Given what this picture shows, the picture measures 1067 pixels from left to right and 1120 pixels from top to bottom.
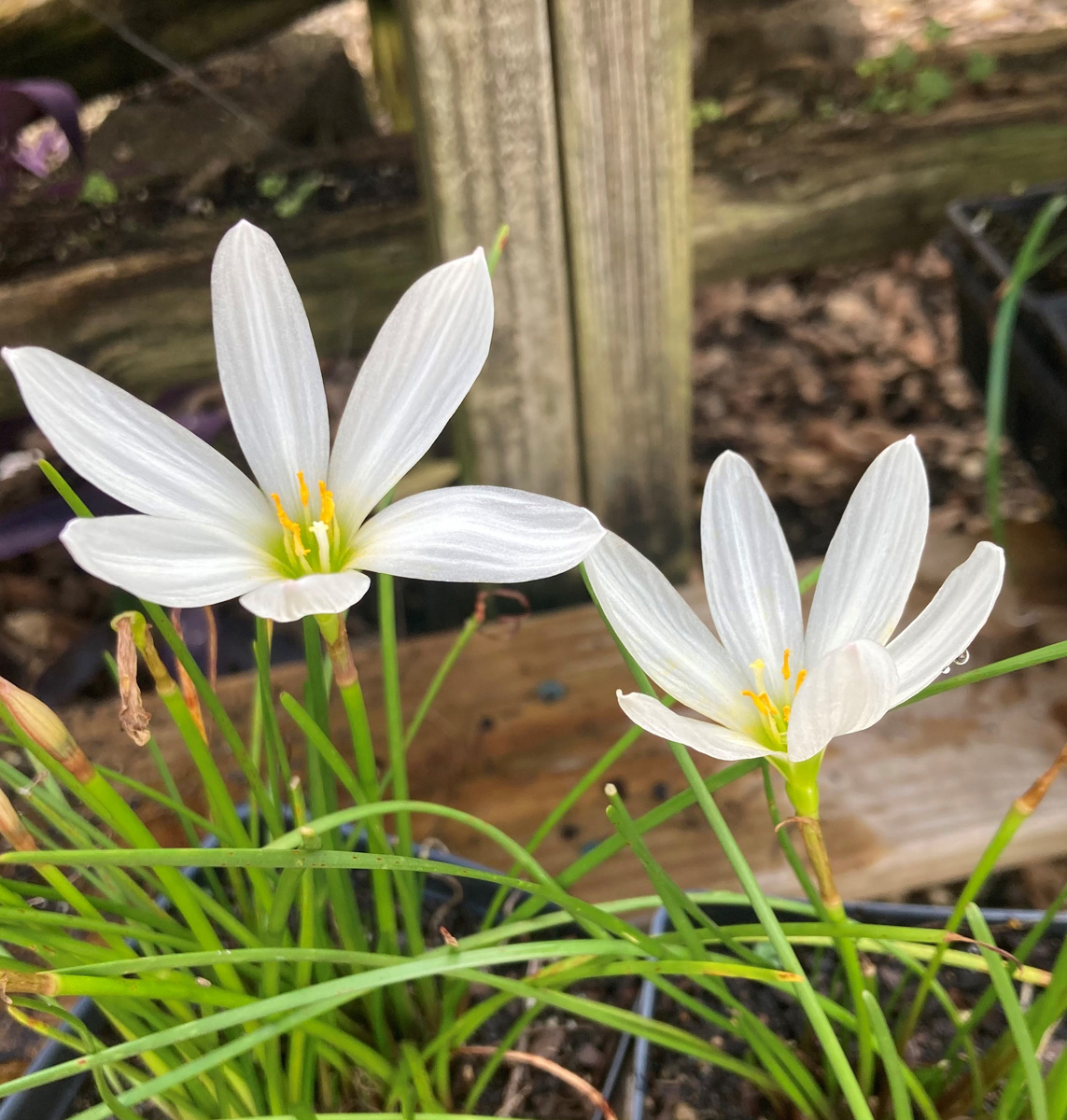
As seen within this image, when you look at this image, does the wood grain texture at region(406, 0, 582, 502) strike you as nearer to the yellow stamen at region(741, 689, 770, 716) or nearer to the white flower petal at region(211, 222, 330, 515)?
the white flower petal at region(211, 222, 330, 515)

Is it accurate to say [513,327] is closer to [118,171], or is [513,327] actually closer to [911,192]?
[118,171]

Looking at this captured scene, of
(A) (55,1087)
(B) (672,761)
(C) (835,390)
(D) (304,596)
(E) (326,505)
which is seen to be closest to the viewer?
(D) (304,596)

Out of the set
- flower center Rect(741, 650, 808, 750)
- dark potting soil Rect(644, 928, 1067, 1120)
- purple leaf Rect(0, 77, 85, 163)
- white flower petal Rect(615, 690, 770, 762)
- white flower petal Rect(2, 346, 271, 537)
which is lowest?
dark potting soil Rect(644, 928, 1067, 1120)

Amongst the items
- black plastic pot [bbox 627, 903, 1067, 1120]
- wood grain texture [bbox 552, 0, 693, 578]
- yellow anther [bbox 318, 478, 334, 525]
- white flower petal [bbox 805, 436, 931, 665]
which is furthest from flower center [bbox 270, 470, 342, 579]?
wood grain texture [bbox 552, 0, 693, 578]

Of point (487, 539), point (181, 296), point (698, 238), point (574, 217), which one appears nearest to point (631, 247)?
point (574, 217)

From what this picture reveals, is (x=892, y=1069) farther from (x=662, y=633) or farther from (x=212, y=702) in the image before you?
(x=212, y=702)

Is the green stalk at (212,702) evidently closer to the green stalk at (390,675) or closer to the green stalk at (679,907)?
the green stalk at (390,675)
